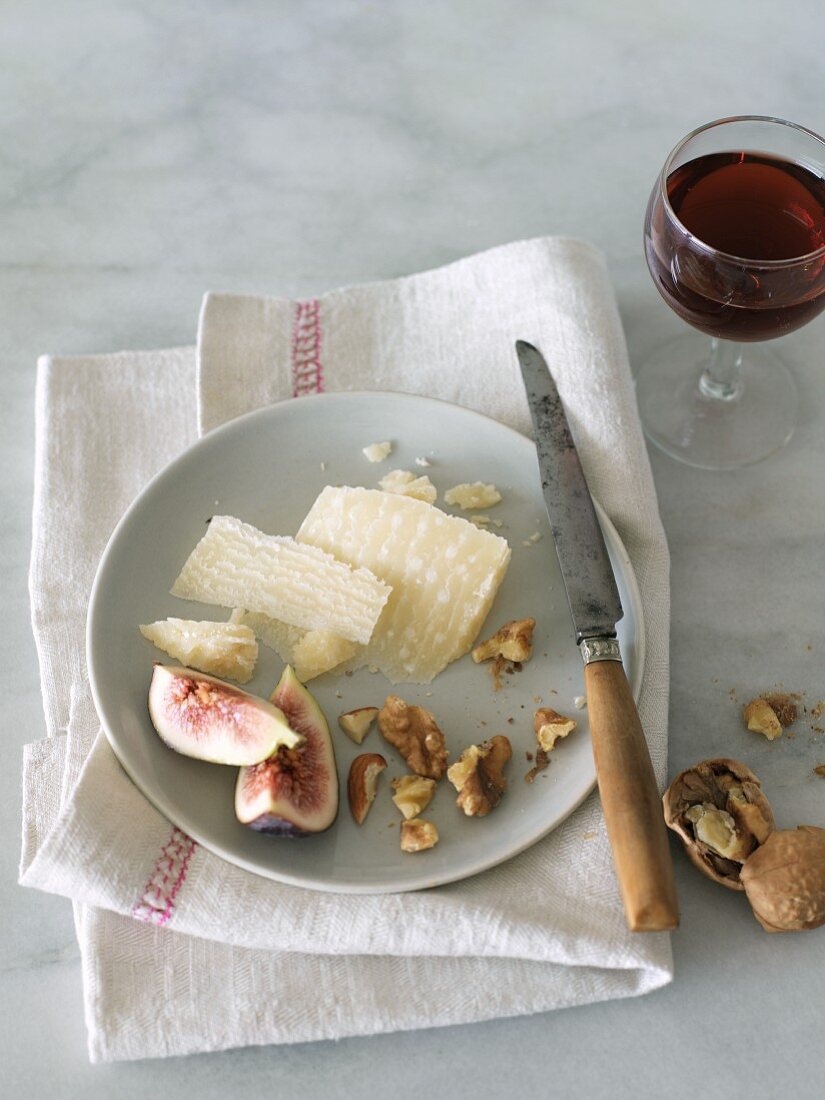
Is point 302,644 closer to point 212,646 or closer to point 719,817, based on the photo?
point 212,646

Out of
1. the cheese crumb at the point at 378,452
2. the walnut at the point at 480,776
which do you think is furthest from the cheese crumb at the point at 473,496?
the walnut at the point at 480,776

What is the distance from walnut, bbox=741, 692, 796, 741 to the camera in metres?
2.00

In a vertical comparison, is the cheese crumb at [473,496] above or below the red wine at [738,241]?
below

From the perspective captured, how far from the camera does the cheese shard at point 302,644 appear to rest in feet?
6.41

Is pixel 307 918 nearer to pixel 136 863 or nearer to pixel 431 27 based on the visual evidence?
pixel 136 863

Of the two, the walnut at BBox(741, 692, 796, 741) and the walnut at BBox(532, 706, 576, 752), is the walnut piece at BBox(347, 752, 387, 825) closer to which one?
the walnut at BBox(532, 706, 576, 752)

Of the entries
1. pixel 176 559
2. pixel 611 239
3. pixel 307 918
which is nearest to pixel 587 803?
pixel 307 918

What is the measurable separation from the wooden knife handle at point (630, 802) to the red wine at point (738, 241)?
0.63 meters

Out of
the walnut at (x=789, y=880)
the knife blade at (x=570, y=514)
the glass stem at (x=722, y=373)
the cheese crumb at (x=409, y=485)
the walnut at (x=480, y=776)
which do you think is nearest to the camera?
the walnut at (x=789, y=880)

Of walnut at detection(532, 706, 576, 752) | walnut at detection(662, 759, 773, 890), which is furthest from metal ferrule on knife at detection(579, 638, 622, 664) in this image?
walnut at detection(662, 759, 773, 890)

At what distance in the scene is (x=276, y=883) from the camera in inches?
70.1

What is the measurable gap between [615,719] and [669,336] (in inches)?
42.1

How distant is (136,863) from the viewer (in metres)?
1.77

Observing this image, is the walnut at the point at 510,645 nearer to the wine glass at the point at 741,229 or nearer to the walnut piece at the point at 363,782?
the walnut piece at the point at 363,782
